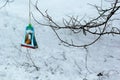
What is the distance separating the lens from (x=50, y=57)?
16.8 feet

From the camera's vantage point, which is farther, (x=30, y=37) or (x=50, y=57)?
(x=50, y=57)

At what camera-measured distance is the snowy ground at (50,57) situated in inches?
191

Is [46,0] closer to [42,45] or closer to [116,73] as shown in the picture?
[42,45]

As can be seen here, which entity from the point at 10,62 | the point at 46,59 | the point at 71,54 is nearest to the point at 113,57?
the point at 71,54

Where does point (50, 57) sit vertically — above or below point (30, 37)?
below

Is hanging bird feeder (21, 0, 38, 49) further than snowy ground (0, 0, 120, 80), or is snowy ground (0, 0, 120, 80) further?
snowy ground (0, 0, 120, 80)

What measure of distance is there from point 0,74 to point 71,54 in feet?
3.26

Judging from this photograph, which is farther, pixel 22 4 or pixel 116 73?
pixel 22 4

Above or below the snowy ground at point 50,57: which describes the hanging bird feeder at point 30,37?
above

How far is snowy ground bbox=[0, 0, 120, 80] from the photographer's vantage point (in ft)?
15.9

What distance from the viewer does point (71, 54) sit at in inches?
203

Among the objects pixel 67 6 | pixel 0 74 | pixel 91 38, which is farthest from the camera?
pixel 67 6

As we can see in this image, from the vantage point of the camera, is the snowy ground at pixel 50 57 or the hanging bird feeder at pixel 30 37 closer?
the hanging bird feeder at pixel 30 37

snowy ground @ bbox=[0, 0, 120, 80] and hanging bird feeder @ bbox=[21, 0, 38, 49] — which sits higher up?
hanging bird feeder @ bbox=[21, 0, 38, 49]
